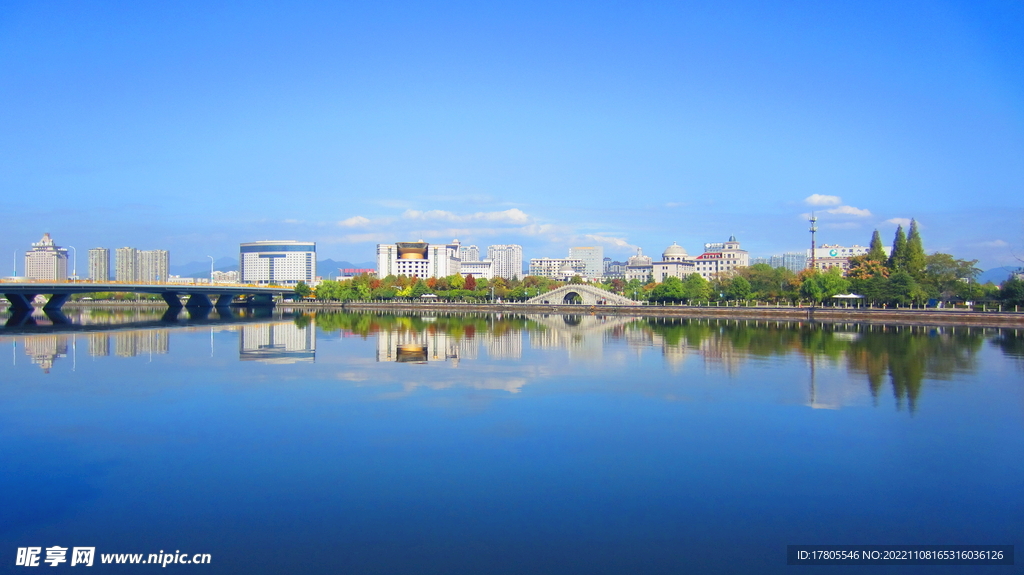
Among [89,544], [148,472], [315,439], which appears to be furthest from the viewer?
[315,439]

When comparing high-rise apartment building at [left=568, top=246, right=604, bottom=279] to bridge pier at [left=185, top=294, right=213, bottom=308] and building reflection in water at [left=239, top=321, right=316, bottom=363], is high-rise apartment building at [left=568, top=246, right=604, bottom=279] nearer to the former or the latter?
bridge pier at [left=185, top=294, right=213, bottom=308]

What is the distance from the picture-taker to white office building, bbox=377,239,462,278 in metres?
135

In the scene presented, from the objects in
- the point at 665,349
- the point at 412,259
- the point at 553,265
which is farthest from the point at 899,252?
the point at 553,265

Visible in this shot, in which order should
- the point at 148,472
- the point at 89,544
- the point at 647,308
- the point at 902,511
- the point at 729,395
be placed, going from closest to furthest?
1. the point at 89,544
2. the point at 902,511
3. the point at 148,472
4. the point at 729,395
5. the point at 647,308

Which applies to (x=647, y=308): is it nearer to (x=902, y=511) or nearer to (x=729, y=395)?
(x=729, y=395)

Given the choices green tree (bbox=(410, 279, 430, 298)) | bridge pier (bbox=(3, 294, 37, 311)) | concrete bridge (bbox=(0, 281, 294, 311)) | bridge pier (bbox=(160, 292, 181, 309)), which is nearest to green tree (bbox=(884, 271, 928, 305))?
green tree (bbox=(410, 279, 430, 298))

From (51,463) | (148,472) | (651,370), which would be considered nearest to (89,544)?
(148,472)

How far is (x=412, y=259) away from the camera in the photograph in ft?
444

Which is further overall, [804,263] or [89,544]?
[804,263]

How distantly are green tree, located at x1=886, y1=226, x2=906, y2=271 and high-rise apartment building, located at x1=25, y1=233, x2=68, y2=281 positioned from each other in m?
112

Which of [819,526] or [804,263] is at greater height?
[804,263]

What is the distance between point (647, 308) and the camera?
60.2m

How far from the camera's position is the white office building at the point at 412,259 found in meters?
135

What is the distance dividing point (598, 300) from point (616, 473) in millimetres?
59923
